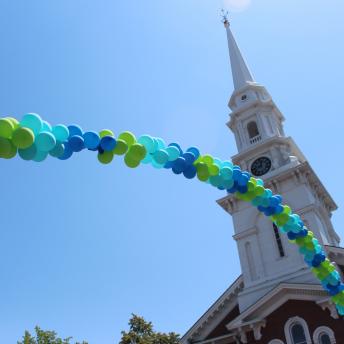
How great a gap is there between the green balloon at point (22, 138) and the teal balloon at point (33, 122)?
0.58 feet

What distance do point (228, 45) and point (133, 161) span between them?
3224cm

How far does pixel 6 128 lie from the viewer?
20.5 feet

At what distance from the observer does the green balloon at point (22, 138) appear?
6348 mm

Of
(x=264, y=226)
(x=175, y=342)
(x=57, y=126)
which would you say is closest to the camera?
(x=57, y=126)

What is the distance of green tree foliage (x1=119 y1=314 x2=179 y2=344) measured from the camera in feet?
120

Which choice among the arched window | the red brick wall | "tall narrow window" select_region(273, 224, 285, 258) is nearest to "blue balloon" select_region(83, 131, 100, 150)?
the red brick wall

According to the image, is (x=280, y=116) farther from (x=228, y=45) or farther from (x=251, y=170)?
(x=228, y=45)

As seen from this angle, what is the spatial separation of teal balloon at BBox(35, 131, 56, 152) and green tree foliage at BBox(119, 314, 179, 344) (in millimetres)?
32195

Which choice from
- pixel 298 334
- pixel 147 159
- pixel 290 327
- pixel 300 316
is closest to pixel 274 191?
pixel 300 316

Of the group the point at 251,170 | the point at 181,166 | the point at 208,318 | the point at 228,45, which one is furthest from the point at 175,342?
the point at 181,166

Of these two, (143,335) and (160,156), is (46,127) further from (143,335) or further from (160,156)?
(143,335)

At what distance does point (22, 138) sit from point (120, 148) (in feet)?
6.76

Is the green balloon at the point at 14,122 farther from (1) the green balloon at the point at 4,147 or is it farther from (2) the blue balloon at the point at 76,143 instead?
(2) the blue balloon at the point at 76,143

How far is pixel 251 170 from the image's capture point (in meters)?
28.0
